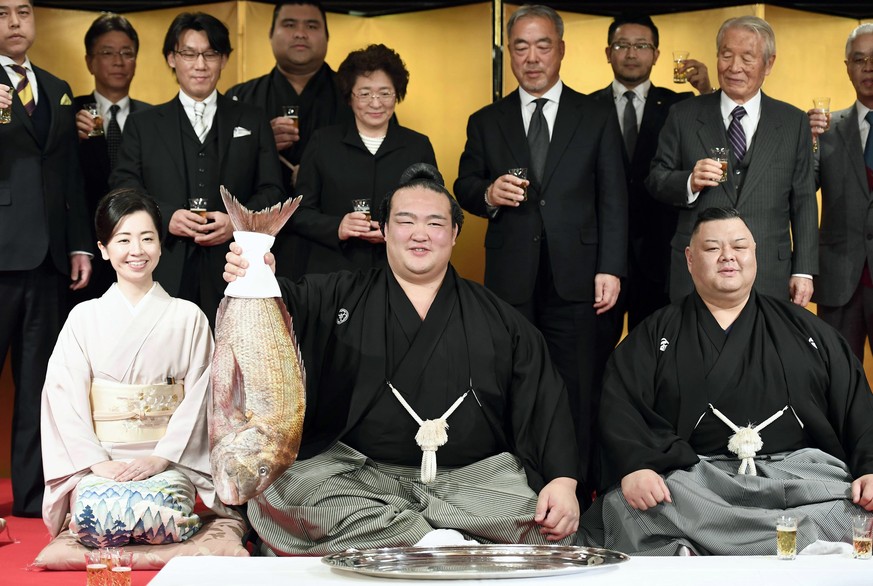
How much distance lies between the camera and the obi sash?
4.23 metres

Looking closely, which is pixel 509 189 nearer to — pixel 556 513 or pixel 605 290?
pixel 605 290

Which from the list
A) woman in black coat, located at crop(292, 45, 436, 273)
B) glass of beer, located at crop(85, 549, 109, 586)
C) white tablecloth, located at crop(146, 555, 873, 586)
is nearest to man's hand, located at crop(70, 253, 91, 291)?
woman in black coat, located at crop(292, 45, 436, 273)

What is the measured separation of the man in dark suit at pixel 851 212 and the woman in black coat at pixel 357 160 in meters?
1.91

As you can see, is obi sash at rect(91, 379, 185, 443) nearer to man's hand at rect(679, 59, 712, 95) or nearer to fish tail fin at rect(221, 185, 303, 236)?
fish tail fin at rect(221, 185, 303, 236)

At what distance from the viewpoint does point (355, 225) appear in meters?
5.00

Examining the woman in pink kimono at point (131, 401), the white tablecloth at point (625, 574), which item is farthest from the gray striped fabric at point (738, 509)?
the woman in pink kimono at point (131, 401)

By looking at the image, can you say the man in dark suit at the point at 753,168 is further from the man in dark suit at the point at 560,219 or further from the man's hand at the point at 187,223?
the man's hand at the point at 187,223

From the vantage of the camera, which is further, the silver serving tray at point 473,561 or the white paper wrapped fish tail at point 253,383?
the white paper wrapped fish tail at point 253,383

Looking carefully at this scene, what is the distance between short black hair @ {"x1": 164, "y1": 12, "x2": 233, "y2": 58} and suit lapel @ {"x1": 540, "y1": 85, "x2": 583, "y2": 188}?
151cm

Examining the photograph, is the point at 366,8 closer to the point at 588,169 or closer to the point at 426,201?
the point at 588,169

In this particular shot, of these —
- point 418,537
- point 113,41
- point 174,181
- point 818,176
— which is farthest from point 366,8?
point 418,537

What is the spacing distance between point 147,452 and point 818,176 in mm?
3383

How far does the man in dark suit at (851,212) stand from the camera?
18.1ft

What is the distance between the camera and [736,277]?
14.3 feet
